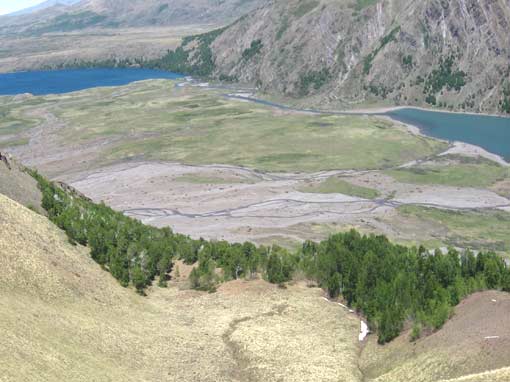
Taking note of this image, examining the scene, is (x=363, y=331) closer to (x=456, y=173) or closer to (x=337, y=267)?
(x=337, y=267)

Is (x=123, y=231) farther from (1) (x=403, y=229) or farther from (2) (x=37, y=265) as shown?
(1) (x=403, y=229)

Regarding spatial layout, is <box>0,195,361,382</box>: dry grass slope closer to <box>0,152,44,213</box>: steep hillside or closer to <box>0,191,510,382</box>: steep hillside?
<box>0,191,510,382</box>: steep hillside

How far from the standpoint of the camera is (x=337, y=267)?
70438 mm

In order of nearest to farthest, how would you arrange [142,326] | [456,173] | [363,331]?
[142,326], [363,331], [456,173]

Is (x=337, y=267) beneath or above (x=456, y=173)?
above

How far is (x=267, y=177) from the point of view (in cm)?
14388

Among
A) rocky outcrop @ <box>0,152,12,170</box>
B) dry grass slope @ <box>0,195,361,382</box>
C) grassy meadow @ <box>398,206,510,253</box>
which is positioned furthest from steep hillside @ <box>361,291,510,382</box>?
rocky outcrop @ <box>0,152,12,170</box>

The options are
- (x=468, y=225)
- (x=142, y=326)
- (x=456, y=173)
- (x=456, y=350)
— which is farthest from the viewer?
(x=456, y=173)

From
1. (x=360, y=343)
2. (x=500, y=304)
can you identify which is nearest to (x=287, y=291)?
(x=360, y=343)

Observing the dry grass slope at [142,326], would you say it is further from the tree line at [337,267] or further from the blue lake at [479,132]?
the blue lake at [479,132]

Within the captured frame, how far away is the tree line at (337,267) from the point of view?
2312 inches

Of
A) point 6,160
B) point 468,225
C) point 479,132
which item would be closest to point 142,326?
point 6,160

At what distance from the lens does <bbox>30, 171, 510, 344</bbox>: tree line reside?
193 ft

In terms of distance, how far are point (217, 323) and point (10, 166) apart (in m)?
48.9
